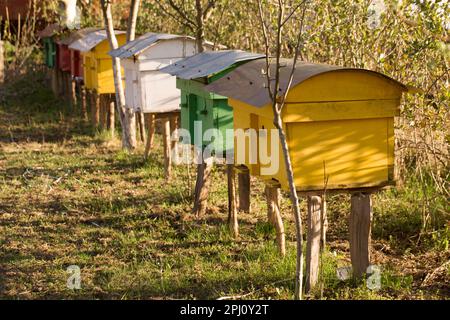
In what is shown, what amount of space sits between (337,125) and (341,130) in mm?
52

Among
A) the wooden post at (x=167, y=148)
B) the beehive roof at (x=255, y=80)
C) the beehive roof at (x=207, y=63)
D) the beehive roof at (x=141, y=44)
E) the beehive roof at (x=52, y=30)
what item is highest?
the beehive roof at (x=52, y=30)

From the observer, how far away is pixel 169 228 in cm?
852

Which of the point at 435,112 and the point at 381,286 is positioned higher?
the point at 435,112

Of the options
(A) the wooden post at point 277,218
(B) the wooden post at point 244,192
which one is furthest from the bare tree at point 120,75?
(A) the wooden post at point 277,218

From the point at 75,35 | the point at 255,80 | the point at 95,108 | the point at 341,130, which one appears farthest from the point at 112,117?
the point at 341,130

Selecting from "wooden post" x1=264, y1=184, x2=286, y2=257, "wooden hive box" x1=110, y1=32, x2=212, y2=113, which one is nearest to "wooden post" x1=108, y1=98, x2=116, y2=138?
"wooden hive box" x1=110, y1=32, x2=212, y2=113

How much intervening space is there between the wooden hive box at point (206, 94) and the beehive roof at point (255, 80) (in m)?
0.21

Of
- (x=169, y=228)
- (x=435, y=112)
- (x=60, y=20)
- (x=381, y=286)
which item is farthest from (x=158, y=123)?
(x=381, y=286)

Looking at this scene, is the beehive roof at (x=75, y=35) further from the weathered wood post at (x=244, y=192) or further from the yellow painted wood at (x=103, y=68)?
the weathered wood post at (x=244, y=192)

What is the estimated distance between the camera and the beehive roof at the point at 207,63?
7.16m

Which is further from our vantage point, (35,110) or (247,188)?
(35,110)

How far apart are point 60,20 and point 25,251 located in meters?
10.4

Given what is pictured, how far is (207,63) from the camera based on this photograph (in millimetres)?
7648

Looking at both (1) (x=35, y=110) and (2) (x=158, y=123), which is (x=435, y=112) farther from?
(1) (x=35, y=110)
